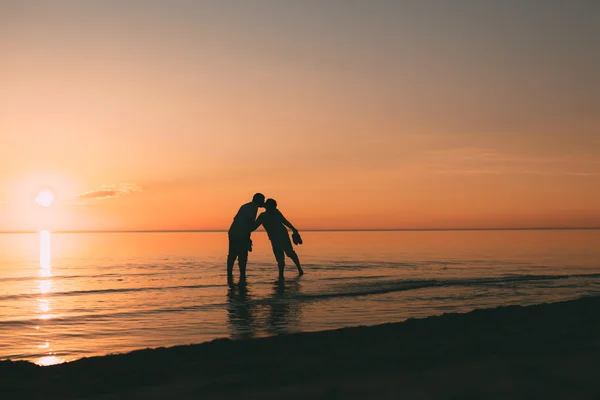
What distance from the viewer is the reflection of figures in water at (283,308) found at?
965 cm

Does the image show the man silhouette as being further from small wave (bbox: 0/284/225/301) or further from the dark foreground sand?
the dark foreground sand

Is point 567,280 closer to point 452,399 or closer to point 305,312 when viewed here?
point 305,312

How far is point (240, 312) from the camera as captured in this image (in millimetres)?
11438

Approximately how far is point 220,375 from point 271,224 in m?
11.7

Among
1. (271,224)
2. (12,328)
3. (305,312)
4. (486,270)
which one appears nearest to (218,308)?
(305,312)

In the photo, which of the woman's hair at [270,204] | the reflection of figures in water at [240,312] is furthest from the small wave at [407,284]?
the woman's hair at [270,204]

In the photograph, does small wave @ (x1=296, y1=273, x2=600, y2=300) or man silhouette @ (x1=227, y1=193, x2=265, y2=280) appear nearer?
small wave @ (x1=296, y1=273, x2=600, y2=300)

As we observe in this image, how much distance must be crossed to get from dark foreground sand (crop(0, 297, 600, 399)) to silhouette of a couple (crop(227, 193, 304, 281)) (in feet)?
28.2

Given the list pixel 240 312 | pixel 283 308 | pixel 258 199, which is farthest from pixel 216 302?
pixel 258 199

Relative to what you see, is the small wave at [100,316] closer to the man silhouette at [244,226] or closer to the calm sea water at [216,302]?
the calm sea water at [216,302]

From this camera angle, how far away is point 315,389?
4.68m

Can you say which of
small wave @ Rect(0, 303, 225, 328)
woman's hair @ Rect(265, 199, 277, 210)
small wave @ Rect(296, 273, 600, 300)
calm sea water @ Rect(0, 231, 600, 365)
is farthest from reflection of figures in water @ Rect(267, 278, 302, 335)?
woman's hair @ Rect(265, 199, 277, 210)

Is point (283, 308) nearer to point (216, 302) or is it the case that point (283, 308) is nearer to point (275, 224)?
point (216, 302)

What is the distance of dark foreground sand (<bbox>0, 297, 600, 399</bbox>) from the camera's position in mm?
4629
